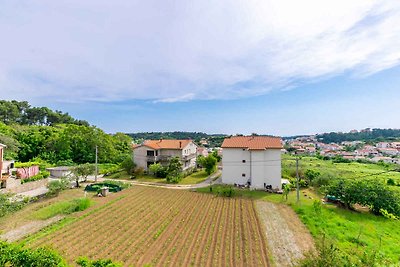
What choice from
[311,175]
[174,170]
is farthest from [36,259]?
[311,175]

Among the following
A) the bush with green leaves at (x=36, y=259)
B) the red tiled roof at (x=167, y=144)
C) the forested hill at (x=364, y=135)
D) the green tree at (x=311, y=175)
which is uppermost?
the forested hill at (x=364, y=135)

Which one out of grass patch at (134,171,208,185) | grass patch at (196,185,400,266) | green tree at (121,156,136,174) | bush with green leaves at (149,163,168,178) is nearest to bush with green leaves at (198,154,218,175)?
grass patch at (134,171,208,185)

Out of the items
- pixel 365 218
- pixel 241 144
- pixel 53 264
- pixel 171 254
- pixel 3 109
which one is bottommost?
pixel 365 218

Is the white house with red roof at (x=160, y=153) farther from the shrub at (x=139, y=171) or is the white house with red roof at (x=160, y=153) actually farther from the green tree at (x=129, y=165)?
the green tree at (x=129, y=165)

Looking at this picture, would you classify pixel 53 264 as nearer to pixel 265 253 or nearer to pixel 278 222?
pixel 265 253

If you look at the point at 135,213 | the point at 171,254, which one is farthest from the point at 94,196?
the point at 171,254

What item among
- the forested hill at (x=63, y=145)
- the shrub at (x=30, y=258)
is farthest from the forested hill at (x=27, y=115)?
the shrub at (x=30, y=258)
